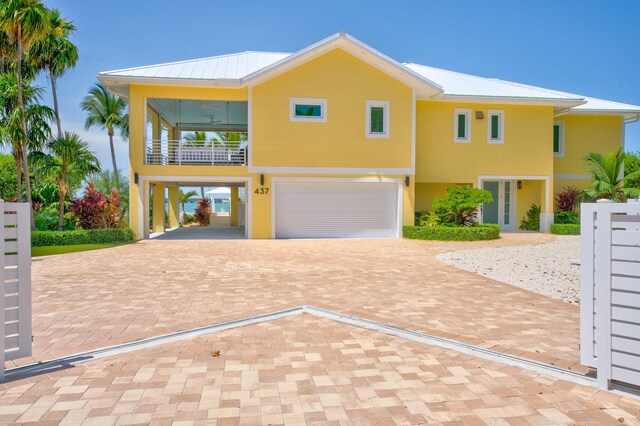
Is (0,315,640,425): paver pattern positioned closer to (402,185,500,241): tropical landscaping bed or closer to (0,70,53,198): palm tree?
(402,185,500,241): tropical landscaping bed

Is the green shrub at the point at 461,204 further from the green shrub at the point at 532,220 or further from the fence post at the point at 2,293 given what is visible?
the fence post at the point at 2,293

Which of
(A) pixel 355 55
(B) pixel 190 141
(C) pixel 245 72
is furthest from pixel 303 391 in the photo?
(B) pixel 190 141

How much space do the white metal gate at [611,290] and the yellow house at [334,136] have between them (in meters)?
14.2

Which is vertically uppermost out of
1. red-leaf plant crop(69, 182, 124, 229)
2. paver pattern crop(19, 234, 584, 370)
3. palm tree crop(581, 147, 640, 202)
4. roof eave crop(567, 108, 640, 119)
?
roof eave crop(567, 108, 640, 119)

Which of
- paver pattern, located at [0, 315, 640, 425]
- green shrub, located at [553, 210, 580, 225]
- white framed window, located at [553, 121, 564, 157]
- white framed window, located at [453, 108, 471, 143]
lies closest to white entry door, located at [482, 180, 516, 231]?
green shrub, located at [553, 210, 580, 225]

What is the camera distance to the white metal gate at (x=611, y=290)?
3.27 metres

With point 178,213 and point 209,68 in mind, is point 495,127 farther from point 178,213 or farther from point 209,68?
point 178,213

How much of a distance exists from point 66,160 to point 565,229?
69.6 ft

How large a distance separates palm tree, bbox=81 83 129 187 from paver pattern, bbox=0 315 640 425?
29.7 m

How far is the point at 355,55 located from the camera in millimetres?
17453

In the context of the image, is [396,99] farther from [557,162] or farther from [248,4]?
[557,162]

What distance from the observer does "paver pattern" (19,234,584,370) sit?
4.83 meters

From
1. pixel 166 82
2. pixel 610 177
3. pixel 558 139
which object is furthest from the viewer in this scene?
pixel 558 139

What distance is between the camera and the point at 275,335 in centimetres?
476
